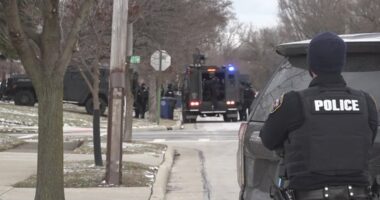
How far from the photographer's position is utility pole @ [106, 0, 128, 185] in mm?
9812

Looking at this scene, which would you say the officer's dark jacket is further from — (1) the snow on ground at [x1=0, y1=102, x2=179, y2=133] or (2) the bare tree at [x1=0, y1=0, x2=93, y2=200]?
(1) the snow on ground at [x1=0, y1=102, x2=179, y2=133]

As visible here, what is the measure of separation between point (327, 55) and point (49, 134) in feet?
13.4

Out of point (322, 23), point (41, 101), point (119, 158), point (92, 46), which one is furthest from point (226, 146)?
point (322, 23)

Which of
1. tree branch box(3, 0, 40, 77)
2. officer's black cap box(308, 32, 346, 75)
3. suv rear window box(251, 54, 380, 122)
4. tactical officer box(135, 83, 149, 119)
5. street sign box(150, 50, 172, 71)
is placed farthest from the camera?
tactical officer box(135, 83, 149, 119)

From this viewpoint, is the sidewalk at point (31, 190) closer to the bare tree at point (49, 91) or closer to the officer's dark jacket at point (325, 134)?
the bare tree at point (49, 91)

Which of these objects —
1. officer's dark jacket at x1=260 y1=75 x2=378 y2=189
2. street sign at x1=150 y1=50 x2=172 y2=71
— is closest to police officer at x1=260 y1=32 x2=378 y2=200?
officer's dark jacket at x1=260 y1=75 x2=378 y2=189

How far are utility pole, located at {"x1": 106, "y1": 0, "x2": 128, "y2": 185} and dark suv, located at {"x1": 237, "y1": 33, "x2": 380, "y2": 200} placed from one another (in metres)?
5.16

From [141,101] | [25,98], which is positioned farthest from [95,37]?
[25,98]

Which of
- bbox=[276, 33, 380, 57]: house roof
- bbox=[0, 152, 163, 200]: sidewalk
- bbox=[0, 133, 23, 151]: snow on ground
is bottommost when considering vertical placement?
bbox=[0, 152, 163, 200]: sidewalk

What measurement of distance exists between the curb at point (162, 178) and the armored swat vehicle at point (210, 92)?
17372 millimetres

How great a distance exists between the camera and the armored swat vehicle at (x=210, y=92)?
109ft

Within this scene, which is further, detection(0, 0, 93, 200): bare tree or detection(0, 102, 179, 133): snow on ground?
detection(0, 102, 179, 133): snow on ground

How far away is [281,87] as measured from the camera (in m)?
4.75

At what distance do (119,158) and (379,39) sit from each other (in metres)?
6.00
